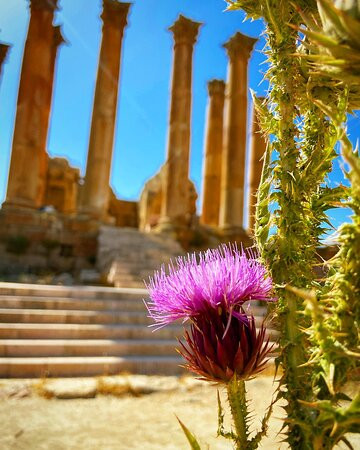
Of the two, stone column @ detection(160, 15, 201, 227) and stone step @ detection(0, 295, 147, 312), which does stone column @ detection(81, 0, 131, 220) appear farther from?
stone step @ detection(0, 295, 147, 312)

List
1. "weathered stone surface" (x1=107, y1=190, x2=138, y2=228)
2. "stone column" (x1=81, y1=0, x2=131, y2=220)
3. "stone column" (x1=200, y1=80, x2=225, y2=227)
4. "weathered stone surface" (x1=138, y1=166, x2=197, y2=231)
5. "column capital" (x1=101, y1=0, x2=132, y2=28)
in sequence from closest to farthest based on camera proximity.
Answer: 1. "stone column" (x1=81, y1=0, x2=131, y2=220)
2. "column capital" (x1=101, y1=0, x2=132, y2=28)
3. "stone column" (x1=200, y1=80, x2=225, y2=227)
4. "weathered stone surface" (x1=138, y1=166, x2=197, y2=231)
5. "weathered stone surface" (x1=107, y1=190, x2=138, y2=228)

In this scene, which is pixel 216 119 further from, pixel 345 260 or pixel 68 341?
pixel 345 260

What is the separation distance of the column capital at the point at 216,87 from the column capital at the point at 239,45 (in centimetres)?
301

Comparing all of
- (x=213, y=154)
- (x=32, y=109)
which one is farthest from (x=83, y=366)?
(x=213, y=154)

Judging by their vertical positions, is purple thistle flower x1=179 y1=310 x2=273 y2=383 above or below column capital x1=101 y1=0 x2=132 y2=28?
below

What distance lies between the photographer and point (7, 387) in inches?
155

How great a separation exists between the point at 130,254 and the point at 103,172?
480 centimetres

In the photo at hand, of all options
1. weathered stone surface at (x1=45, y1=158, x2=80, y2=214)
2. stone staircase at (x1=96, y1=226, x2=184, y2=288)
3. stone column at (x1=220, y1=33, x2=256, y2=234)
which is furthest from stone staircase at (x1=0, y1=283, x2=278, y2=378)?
weathered stone surface at (x1=45, y1=158, x2=80, y2=214)

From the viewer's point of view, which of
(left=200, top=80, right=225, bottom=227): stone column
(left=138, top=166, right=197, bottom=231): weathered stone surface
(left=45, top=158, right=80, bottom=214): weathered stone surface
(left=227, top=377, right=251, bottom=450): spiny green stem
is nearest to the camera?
(left=227, top=377, right=251, bottom=450): spiny green stem

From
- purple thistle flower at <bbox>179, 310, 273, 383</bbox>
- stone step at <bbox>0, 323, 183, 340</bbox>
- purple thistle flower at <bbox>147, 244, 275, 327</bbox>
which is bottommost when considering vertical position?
stone step at <bbox>0, 323, 183, 340</bbox>

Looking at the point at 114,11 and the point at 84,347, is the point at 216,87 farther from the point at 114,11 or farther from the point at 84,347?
the point at 84,347

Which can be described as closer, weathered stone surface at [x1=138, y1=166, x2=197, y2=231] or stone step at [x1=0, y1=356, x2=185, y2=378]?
stone step at [x1=0, y1=356, x2=185, y2=378]

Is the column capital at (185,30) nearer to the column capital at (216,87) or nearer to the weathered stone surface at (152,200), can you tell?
the column capital at (216,87)

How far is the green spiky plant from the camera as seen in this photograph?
29.6 inches
